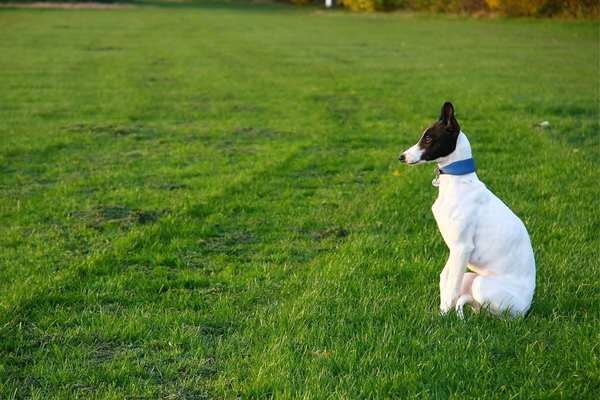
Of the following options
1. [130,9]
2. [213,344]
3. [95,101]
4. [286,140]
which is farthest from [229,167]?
[130,9]

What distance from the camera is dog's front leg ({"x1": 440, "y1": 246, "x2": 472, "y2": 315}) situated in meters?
5.55

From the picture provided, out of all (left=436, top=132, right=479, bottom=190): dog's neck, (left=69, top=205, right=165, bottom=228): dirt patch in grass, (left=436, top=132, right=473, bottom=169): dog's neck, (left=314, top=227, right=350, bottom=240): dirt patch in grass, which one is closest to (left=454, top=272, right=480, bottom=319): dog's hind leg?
(left=436, top=132, right=479, bottom=190): dog's neck

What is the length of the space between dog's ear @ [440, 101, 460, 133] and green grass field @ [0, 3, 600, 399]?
1.47m

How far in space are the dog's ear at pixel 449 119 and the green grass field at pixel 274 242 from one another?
4.83 feet

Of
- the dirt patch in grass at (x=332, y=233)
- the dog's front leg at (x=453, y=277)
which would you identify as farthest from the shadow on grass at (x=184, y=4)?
the dog's front leg at (x=453, y=277)

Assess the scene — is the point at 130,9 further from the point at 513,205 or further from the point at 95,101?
the point at 513,205

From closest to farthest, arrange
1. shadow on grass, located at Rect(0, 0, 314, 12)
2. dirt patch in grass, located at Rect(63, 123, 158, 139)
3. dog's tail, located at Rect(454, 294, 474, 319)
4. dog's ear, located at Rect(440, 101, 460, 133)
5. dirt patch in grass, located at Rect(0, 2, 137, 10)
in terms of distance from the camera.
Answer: dog's ear, located at Rect(440, 101, 460, 133) → dog's tail, located at Rect(454, 294, 474, 319) → dirt patch in grass, located at Rect(63, 123, 158, 139) → dirt patch in grass, located at Rect(0, 2, 137, 10) → shadow on grass, located at Rect(0, 0, 314, 12)

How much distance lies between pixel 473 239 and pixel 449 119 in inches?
37.2

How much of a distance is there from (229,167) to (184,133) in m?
3.24

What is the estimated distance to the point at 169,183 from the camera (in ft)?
34.3

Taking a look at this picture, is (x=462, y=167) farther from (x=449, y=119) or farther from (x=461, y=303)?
(x=461, y=303)

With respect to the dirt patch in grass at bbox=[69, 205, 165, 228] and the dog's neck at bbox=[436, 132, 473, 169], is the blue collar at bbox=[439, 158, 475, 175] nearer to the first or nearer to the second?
the dog's neck at bbox=[436, 132, 473, 169]

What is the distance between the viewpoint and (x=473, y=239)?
5605mm

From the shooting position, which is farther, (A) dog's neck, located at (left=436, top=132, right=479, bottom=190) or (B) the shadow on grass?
(B) the shadow on grass
